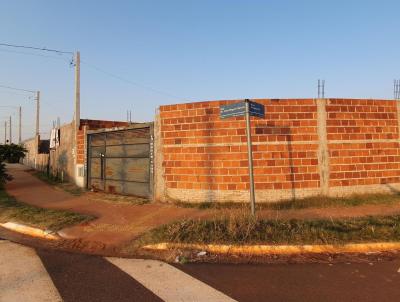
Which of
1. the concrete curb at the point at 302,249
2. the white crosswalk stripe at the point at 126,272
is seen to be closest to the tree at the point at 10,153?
the white crosswalk stripe at the point at 126,272

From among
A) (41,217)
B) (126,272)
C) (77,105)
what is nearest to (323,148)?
(126,272)

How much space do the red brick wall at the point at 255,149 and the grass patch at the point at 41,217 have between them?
9.25 ft

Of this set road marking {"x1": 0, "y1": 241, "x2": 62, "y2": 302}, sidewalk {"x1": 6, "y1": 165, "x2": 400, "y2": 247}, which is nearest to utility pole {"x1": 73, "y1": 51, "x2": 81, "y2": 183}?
→ sidewalk {"x1": 6, "y1": 165, "x2": 400, "y2": 247}

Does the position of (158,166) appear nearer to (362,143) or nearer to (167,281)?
(167,281)

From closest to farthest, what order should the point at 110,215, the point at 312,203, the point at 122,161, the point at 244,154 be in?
the point at 110,215 → the point at 312,203 → the point at 244,154 → the point at 122,161

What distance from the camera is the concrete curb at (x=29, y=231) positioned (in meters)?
5.93

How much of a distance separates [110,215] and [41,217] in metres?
1.59

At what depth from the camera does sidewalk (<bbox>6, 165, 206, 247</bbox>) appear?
577cm

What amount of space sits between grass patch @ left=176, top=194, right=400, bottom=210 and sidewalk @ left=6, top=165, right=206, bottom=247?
0.54m

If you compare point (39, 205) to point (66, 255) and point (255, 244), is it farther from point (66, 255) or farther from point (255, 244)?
point (255, 244)

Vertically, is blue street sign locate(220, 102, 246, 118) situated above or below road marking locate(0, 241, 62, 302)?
above

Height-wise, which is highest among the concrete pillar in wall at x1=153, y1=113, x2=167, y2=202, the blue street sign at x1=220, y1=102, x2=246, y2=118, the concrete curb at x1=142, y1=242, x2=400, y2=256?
the blue street sign at x1=220, y1=102, x2=246, y2=118

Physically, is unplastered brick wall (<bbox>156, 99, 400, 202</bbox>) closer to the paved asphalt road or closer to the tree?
the paved asphalt road

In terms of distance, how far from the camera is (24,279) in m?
3.80
